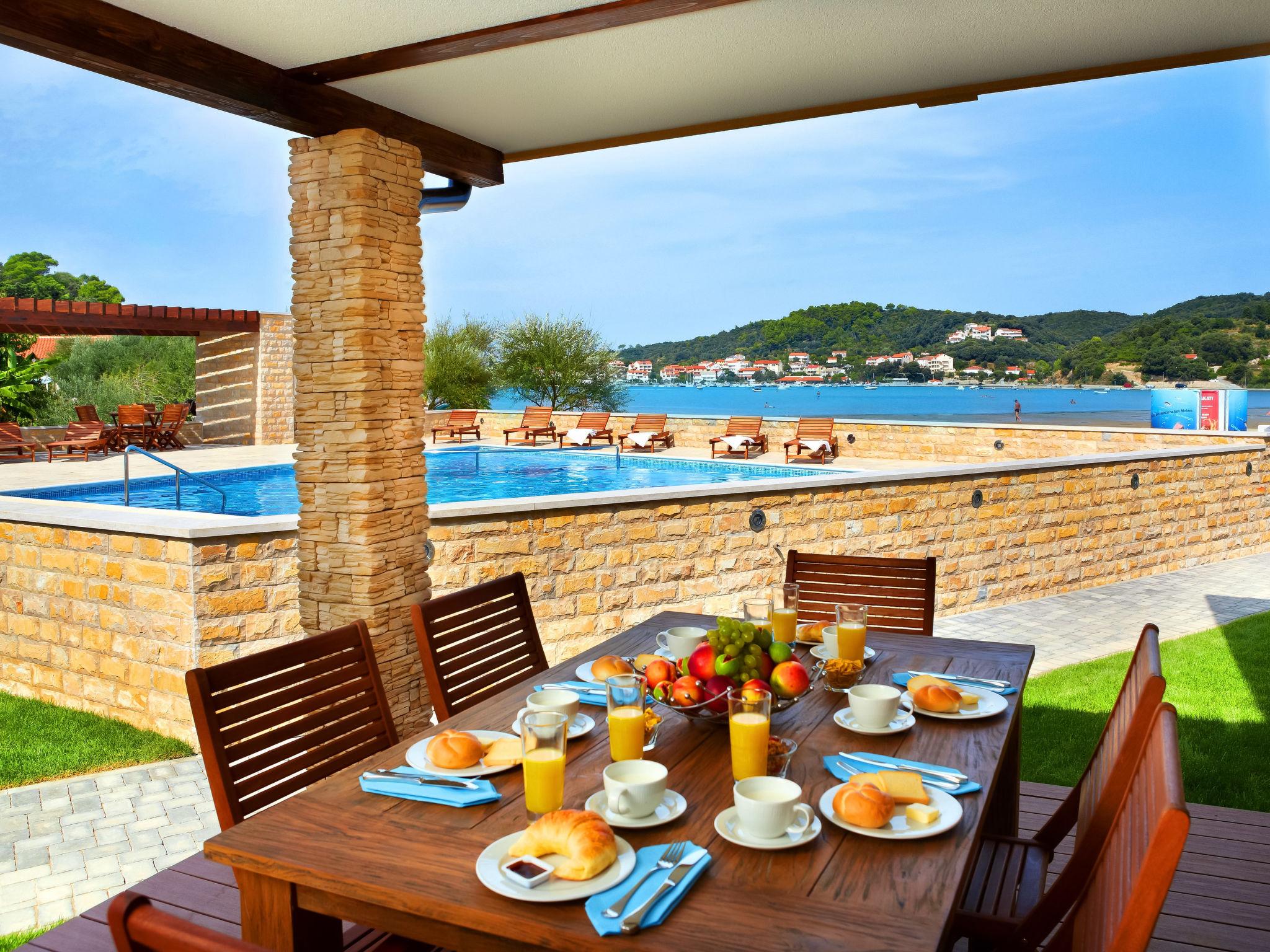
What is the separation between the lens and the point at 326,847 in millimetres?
1465

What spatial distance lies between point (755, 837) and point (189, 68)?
2884 millimetres

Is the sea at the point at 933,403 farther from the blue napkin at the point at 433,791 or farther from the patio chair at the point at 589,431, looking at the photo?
the blue napkin at the point at 433,791

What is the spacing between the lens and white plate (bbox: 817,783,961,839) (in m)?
1.47

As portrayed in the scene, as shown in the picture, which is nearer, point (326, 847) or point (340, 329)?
point (326, 847)

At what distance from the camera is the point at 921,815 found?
151 centimetres

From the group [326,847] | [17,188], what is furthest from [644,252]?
[326,847]

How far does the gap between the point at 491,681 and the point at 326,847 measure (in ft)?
4.31

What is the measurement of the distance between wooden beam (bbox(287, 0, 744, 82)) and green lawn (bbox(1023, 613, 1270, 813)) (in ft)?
10.1

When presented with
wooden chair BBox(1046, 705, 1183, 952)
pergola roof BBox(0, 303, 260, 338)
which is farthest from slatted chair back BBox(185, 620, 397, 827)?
pergola roof BBox(0, 303, 260, 338)

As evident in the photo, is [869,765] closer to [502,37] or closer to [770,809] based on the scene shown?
Result: [770,809]

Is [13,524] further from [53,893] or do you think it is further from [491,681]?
[491,681]

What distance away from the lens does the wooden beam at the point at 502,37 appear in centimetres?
272

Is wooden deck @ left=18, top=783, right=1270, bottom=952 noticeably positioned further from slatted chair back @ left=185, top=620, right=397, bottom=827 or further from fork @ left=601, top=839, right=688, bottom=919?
fork @ left=601, top=839, right=688, bottom=919

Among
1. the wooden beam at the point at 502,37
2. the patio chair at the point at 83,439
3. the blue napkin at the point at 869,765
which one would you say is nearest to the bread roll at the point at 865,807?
the blue napkin at the point at 869,765
